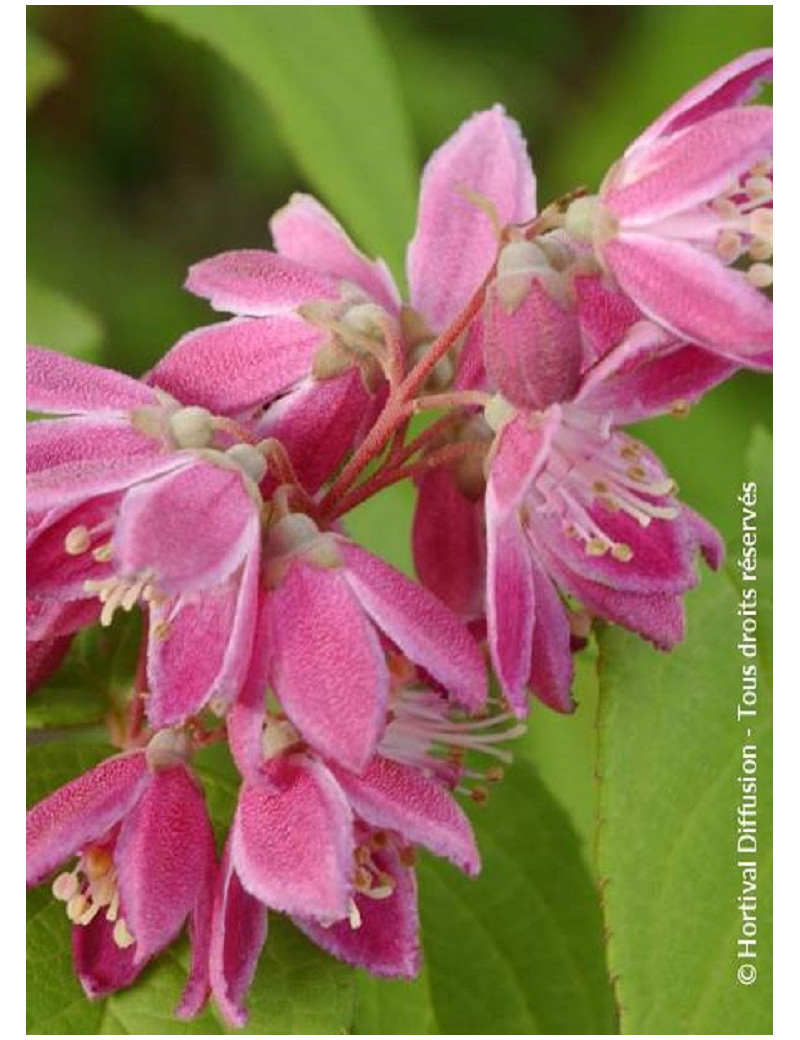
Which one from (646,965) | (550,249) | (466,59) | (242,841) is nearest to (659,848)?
(646,965)

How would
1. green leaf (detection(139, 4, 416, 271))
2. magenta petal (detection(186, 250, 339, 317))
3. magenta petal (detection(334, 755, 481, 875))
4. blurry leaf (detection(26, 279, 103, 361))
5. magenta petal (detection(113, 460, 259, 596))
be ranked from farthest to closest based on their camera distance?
green leaf (detection(139, 4, 416, 271)) < blurry leaf (detection(26, 279, 103, 361)) < magenta petal (detection(186, 250, 339, 317)) < magenta petal (detection(334, 755, 481, 875)) < magenta petal (detection(113, 460, 259, 596))

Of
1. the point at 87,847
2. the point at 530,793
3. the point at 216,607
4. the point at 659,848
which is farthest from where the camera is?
the point at 530,793

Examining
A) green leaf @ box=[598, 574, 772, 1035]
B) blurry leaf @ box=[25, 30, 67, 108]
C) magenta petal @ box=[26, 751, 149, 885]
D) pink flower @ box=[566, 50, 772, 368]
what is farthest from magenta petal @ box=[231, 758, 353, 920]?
blurry leaf @ box=[25, 30, 67, 108]

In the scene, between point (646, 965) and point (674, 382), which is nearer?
point (674, 382)

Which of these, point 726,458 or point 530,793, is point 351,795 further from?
point 726,458

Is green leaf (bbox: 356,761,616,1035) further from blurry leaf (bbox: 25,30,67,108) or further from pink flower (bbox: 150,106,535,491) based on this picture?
blurry leaf (bbox: 25,30,67,108)

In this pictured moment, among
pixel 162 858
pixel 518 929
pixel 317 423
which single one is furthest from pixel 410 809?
pixel 518 929

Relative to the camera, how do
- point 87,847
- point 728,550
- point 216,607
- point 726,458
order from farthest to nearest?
point 726,458, point 728,550, point 87,847, point 216,607
